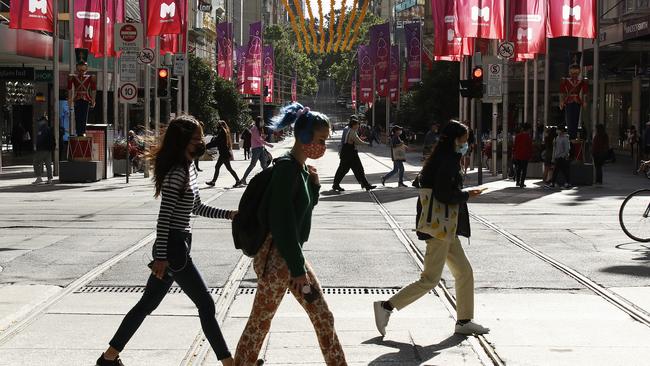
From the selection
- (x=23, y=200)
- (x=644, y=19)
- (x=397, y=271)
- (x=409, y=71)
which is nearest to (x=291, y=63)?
(x=409, y=71)

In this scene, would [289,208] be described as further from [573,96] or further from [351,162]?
[573,96]

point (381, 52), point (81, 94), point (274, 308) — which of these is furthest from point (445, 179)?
point (381, 52)

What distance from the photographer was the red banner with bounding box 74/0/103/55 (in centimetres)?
3338

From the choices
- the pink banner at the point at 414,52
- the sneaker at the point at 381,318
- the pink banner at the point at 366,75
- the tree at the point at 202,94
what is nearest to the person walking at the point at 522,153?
the sneaker at the point at 381,318

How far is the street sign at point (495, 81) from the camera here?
3147 cm

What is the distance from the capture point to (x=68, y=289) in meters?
10.9

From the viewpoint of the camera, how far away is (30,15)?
99.7 feet

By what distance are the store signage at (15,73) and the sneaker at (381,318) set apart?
3190 cm

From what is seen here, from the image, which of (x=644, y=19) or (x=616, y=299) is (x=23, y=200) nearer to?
(x=616, y=299)

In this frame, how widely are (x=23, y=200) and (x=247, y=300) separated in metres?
14.1

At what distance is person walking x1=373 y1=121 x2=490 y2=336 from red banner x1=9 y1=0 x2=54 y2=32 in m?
23.6

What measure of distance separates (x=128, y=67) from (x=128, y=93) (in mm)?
851

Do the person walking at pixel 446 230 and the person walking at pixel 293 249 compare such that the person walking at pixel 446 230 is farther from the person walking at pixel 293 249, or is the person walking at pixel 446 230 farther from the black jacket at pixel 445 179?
the person walking at pixel 293 249

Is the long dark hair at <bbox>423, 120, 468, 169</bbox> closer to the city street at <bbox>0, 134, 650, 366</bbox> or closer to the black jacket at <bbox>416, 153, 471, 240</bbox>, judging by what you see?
the black jacket at <bbox>416, 153, 471, 240</bbox>
